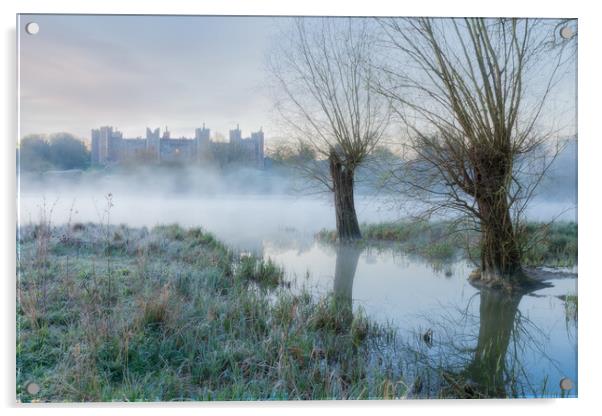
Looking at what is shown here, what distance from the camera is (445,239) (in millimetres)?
2906

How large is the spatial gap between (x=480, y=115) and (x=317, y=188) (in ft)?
3.66

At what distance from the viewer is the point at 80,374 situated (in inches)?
99.0

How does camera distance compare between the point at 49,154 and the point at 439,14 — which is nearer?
the point at 49,154

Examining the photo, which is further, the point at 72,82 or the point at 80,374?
the point at 72,82

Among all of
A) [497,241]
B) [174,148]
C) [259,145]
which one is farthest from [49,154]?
A: [497,241]

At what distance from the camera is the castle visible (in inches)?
110

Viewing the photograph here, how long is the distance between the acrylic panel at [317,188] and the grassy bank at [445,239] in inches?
0.5

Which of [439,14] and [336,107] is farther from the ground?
[439,14]

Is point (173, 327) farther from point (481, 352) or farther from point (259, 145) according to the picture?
point (481, 352)

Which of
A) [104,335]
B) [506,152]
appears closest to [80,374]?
[104,335]

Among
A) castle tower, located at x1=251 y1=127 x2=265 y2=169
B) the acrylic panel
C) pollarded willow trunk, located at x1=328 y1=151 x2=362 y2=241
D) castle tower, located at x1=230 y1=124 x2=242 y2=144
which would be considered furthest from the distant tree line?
pollarded willow trunk, located at x1=328 y1=151 x2=362 y2=241

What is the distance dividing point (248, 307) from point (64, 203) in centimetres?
126

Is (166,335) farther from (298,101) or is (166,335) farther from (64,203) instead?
(298,101)

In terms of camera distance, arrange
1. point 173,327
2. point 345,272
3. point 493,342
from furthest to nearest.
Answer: point 345,272 < point 493,342 < point 173,327
